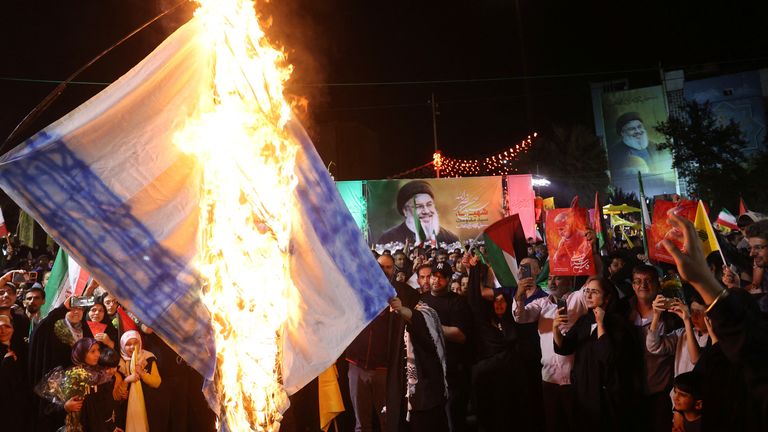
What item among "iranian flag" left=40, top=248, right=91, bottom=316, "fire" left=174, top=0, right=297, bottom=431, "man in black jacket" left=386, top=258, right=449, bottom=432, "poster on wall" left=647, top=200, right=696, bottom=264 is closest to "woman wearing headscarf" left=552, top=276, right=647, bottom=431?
"man in black jacket" left=386, top=258, right=449, bottom=432

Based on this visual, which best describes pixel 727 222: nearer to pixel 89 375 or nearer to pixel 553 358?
pixel 553 358

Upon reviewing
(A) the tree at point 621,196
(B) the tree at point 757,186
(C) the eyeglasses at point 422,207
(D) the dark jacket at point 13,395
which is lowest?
(D) the dark jacket at point 13,395

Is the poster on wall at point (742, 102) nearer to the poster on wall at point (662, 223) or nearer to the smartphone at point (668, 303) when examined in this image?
the poster on wall at point (662, 223)

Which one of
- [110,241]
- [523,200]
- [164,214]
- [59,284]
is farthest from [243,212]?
[523,200]

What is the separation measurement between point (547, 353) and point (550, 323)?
37 cm

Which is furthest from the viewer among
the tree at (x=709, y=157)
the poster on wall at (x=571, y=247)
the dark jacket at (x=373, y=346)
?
the tree at (x=709, y=157)

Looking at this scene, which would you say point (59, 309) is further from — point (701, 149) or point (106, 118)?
point (701, 149)

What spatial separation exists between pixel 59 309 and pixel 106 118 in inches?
183

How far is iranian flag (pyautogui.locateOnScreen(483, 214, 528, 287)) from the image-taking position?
8.93 m

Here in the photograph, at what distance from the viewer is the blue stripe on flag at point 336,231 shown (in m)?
4.48

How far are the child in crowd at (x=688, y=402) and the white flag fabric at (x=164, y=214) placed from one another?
9.81 feet

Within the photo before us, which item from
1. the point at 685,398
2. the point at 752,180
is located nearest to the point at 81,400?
the point at 685,398

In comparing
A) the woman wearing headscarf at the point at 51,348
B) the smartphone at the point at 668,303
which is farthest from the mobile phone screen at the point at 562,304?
the woman wearing headscarf at the point at 51,348

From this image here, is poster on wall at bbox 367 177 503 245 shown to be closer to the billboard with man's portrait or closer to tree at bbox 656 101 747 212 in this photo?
tree at bbox 656 101 747 212
